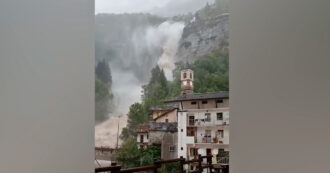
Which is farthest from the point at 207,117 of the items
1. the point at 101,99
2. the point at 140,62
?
the point at 101,99

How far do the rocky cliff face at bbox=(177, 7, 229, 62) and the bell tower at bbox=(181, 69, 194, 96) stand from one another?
0.43 feet

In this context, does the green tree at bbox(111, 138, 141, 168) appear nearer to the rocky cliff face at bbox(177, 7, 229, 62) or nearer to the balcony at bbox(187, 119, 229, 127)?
the balcony at bbox(187, 119, 229, 127)

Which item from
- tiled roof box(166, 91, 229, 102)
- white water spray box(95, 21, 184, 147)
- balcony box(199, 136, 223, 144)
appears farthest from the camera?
white water spray box(95, 21, 184, 147)

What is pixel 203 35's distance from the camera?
3.23 m

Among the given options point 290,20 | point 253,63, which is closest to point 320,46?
point 290,20

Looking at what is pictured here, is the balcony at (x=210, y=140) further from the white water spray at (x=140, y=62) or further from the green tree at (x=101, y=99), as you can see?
the green tree at (x=101, y=99)

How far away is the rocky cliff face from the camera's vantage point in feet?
10.2

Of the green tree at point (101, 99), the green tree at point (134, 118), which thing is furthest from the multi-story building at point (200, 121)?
the green tree at point (101, 99)

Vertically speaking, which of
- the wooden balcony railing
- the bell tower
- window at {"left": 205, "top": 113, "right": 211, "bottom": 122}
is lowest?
the wooden balcony railing

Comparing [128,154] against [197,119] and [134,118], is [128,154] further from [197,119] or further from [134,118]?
[197,119]

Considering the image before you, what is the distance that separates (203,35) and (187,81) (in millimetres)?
500

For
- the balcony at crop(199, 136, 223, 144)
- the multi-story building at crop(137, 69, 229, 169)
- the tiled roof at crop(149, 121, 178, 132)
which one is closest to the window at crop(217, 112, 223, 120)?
the multi-story building at crop(137, 69, 229, 169)

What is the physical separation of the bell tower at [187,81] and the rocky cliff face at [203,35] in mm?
130

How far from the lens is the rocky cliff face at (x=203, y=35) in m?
3.12
